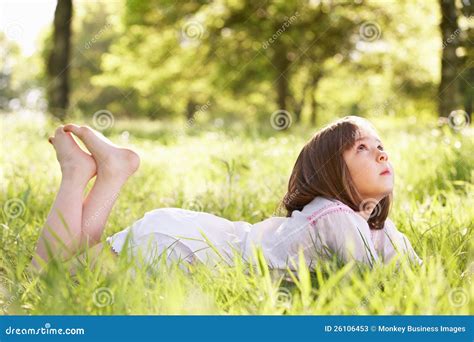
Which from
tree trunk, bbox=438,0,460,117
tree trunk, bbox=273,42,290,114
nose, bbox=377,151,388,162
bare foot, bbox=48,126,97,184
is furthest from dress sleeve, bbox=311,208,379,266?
tree trunk, bbox=273,42,290,114

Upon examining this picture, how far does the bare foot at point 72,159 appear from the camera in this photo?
2900 mm

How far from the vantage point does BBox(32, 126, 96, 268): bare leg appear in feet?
8.62

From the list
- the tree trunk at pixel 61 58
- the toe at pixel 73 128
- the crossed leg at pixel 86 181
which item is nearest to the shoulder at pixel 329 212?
the crossed leg at pixel 86 181

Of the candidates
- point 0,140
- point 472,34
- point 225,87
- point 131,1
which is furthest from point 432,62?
point 0,140

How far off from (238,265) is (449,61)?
6267 millimetres

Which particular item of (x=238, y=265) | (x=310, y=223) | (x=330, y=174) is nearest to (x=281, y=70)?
(x=330, y=174)

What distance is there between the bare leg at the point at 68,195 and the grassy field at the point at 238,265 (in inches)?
6.8

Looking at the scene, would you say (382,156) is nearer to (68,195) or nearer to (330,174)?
(330,174)

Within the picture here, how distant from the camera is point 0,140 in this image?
6.00m

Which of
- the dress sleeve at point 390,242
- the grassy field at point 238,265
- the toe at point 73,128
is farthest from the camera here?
the toe at point 73,128

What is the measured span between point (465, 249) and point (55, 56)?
9.25 meters

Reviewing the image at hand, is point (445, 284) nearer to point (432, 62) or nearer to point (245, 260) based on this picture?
point (245, 260)

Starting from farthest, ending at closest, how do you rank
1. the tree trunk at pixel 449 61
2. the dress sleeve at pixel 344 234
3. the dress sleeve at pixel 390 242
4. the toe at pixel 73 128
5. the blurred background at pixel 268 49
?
the blurred background at pixel 268 49
the tree trunk at pixel 449 61
the toe at pixel 73 128
the dress sleeve at pixel 390 242
the dress sleeve at pixel 344 234

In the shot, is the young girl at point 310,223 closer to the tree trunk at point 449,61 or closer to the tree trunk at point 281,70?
the tree trunk at point 449,61
